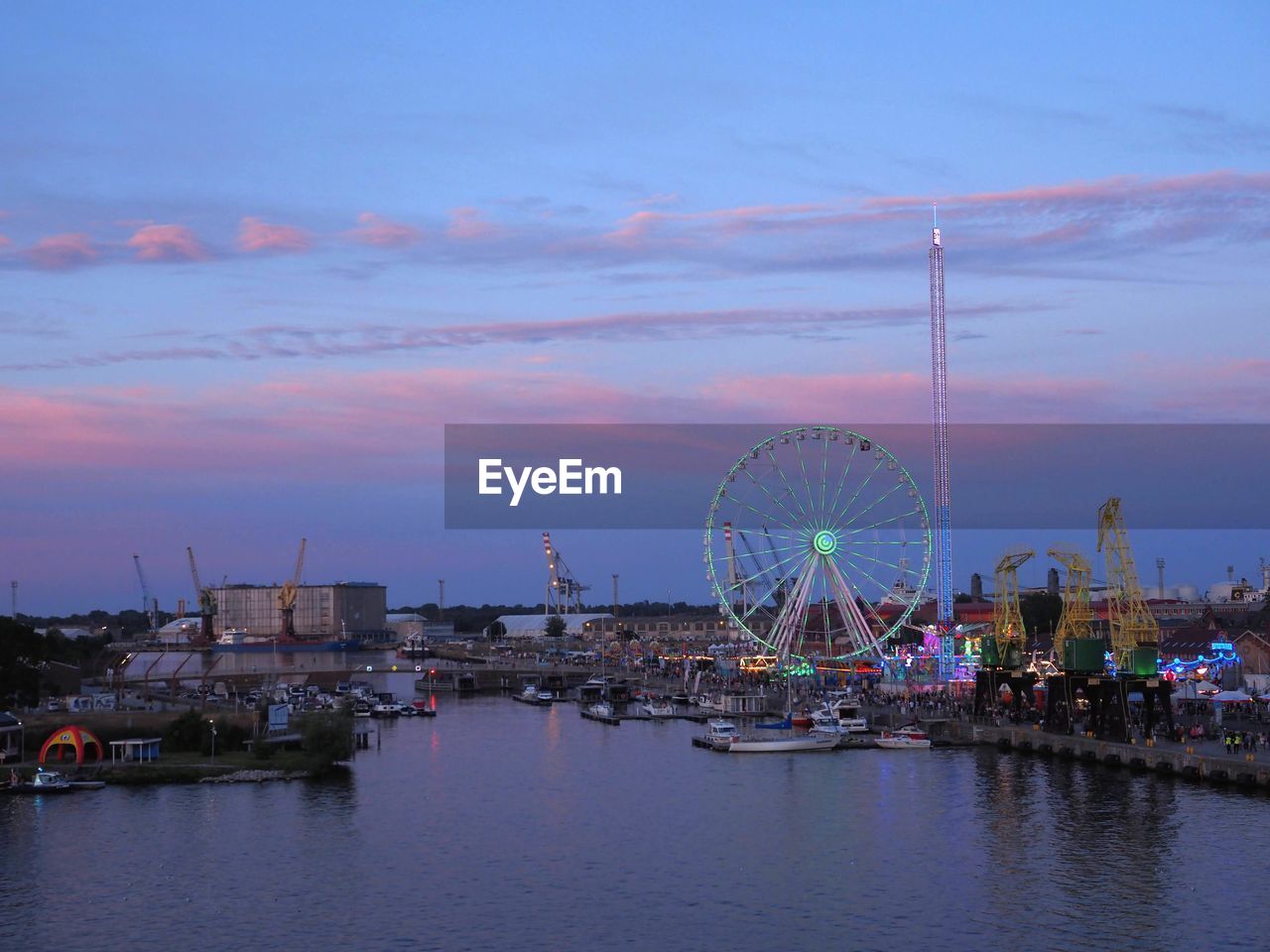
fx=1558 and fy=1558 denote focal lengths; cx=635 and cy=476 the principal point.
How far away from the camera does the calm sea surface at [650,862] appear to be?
2986cm

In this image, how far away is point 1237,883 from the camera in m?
32.6

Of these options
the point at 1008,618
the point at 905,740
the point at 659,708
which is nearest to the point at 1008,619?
the point at 1008,618

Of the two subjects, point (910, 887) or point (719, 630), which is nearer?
point (910, 887)

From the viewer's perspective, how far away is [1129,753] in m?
49.8

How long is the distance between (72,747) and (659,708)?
35445 millimetres

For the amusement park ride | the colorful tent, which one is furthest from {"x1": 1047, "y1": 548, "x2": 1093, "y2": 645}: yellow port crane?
the colorful tent

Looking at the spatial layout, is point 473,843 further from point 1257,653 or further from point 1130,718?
point 1257,653

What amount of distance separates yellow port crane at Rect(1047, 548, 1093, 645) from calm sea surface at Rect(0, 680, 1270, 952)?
22.6 feet

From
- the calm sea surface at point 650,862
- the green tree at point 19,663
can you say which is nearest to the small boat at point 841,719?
the calm sea surface at point 650,862

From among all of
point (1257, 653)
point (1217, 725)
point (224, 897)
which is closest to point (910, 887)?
point (224, 897)

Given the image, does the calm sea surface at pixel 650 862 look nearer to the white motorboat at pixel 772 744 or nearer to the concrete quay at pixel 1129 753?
the concrete quay at pixel 1129 753

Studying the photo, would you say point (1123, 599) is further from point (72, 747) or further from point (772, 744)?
point (72, 747)

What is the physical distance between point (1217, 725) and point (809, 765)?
14159mm

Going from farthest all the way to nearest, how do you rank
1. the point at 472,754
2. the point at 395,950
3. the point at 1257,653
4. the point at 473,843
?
the point at 1257,653, the point at 472,754, the point at 473,843, the point at 395,950
